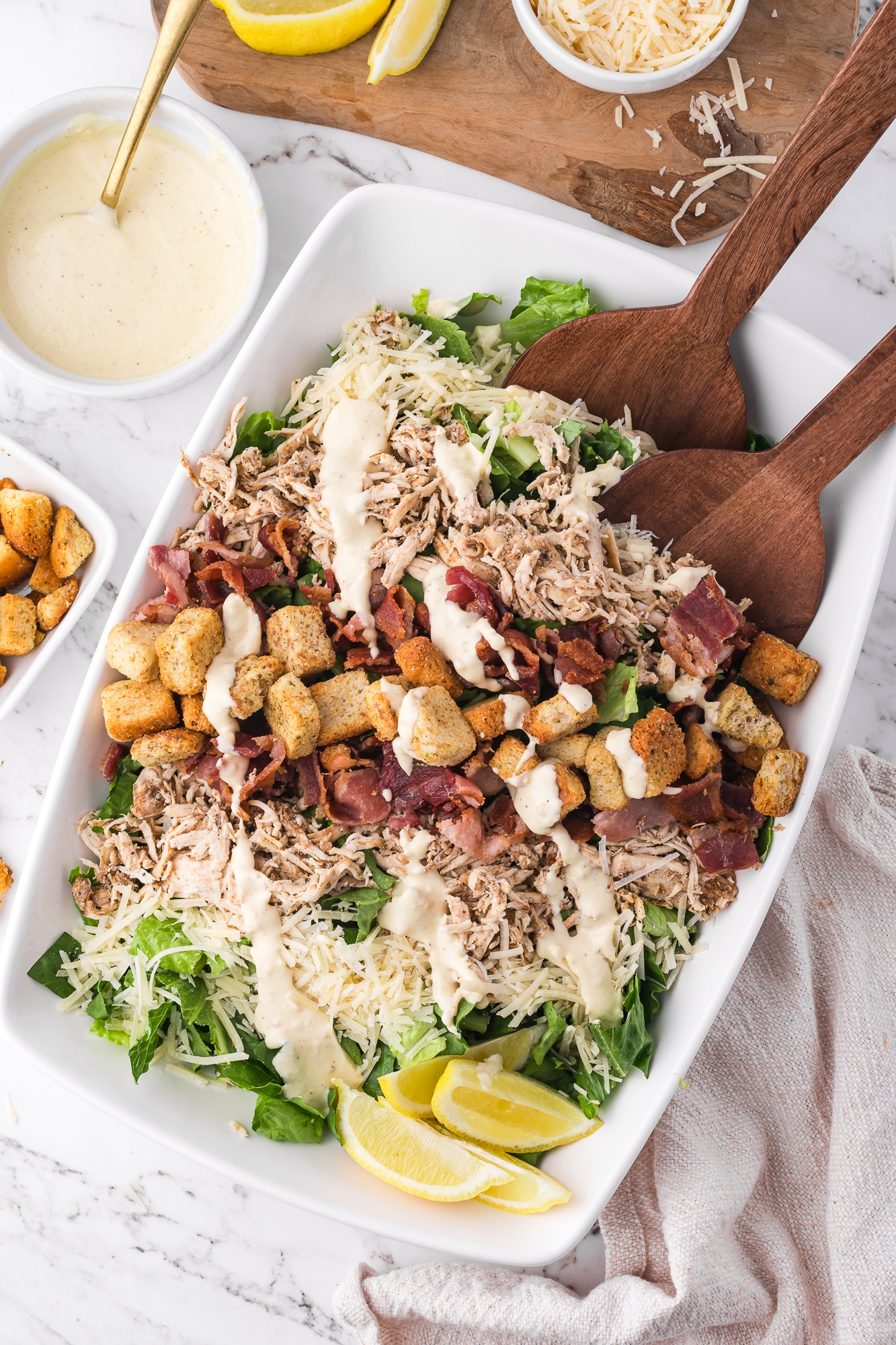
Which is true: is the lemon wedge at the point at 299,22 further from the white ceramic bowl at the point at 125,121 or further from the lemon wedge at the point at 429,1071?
the lemon wedge at the point at 429,1071

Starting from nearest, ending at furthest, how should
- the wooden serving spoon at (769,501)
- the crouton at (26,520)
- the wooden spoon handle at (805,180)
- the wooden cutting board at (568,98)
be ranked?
1. the wooden spoon handle at (805,180)
2. the wooden serving spoon at (769,501)
3. the wooden cutting board at (568,98)
4. the crouton at (26,520)

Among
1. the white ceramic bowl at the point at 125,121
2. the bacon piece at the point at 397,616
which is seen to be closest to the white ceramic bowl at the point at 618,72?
the white ceramic bowl at the point at 125,121

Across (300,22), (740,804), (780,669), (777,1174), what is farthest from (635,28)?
(777,1174)

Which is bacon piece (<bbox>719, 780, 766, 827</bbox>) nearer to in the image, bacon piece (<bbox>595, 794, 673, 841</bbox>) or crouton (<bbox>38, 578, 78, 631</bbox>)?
bacon piece (<bbox>595, 794, 673, 841</bbox>)

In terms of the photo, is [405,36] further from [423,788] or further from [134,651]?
[423,788]

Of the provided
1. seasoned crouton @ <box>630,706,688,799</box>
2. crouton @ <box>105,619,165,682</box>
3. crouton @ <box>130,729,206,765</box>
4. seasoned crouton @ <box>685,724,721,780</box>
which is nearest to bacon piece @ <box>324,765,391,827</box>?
crouton @ <box>130,729,206,765</box>

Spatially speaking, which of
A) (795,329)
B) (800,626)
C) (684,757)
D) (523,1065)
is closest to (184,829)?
(523,1065)
